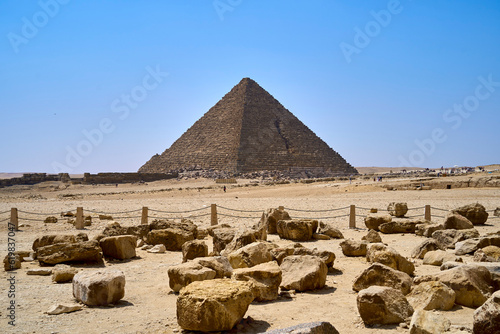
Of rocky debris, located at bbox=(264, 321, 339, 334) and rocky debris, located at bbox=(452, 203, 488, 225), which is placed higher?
rocky debris, located at bbox=(452, 203, 488, 225)

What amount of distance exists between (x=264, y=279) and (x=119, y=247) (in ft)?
10.1

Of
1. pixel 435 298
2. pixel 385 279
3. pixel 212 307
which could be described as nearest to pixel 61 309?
pixel 212 307

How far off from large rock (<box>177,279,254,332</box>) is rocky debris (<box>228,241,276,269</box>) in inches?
65.0

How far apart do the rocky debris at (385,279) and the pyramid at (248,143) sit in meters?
58.5

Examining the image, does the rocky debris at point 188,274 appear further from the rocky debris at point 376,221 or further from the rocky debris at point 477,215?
the rocky debris at point 477,215

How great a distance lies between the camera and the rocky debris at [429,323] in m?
2.91

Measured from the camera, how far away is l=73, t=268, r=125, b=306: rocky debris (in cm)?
427

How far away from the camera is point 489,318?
2.79 metres

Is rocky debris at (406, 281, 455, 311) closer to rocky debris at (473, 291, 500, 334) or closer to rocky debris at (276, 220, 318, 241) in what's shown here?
rocky debris at (473, 291, 500, 334)

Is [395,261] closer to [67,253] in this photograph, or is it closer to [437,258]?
[437,258]

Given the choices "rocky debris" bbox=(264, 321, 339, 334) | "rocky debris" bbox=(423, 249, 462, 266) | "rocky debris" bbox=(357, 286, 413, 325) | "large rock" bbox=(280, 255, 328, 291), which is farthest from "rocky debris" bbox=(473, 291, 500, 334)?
"rocky debris" bbox=(423, 249, 462, 266)

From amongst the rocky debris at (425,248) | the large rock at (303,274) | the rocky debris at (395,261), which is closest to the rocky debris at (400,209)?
the rocky debris at (425,248)

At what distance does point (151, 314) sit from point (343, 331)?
1.81m

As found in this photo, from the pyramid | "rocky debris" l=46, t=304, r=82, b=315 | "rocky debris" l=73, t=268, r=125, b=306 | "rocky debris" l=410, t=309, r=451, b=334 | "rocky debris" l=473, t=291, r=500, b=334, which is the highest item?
the pyramid
